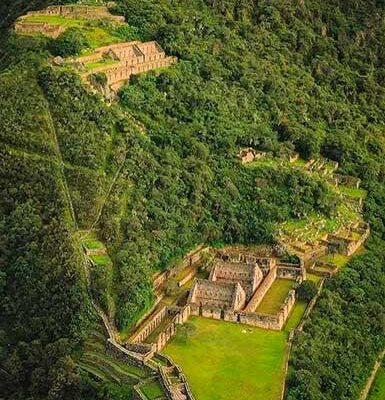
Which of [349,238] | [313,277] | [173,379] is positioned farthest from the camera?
[349,238]

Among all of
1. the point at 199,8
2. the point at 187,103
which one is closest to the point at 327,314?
the point at 187,103

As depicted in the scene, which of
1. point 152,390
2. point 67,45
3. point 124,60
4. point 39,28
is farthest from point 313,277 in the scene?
point 39,28

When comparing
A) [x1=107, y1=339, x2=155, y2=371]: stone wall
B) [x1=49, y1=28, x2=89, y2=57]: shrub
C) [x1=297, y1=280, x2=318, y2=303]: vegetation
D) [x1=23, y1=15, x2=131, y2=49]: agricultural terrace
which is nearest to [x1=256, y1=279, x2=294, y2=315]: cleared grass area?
[x1=297, y1=280, x2=318, y2=303]: vegetation

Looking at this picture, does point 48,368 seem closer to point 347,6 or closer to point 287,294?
point 287,294

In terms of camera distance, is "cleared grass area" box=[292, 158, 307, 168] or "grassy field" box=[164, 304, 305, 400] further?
"cleared grass area" box=[292, 158, 307, 168]

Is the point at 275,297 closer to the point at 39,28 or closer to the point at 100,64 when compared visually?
the point at 100,64

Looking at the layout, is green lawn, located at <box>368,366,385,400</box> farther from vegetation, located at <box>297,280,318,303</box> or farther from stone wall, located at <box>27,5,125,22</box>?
stone wall, located at <box>27,5,125,22</box>

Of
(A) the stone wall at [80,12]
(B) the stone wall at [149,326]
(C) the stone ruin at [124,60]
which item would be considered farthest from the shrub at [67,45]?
(B) the stone wall at [149,326]
